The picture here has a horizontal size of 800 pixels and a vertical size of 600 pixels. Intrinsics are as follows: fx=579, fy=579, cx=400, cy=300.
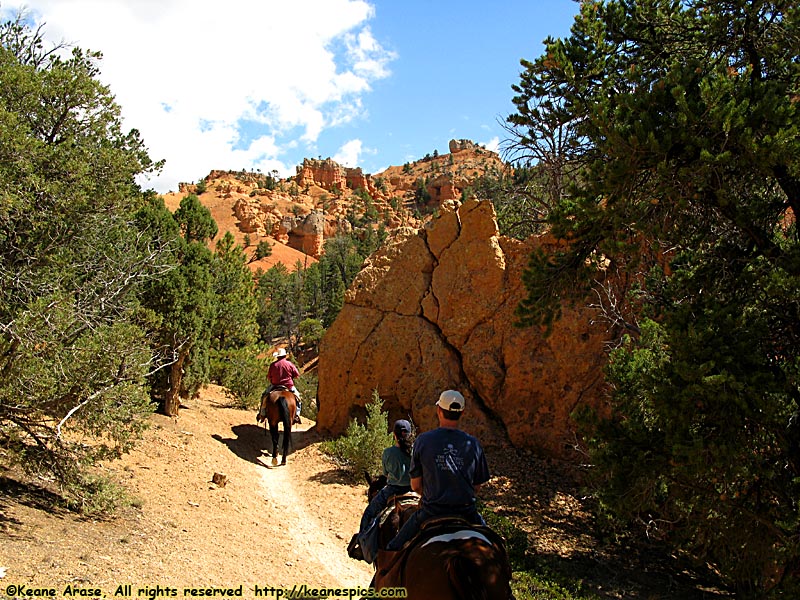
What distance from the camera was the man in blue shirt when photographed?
14.4 ft

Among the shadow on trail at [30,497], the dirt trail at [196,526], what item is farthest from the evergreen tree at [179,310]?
the shadow on trail at [30,497]

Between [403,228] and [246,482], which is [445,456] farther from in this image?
[403,228]

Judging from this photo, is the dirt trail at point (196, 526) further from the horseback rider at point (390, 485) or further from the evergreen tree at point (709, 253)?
the evergreen tree at point (709, 253)

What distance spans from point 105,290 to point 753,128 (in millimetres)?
7536

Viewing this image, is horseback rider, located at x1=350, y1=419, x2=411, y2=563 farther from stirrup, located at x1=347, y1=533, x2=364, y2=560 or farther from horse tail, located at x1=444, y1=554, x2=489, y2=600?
horse tail, located at x1=444, y1=554, x2=489, y2=600

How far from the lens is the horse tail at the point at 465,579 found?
3.62 m

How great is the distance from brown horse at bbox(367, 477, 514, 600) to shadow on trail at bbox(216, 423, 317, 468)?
8214mm

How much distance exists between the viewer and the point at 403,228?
543 inches

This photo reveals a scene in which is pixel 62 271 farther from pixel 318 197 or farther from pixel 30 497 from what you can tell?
pixel 318 197

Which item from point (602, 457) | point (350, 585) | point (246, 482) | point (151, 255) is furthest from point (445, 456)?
point (246, 482)

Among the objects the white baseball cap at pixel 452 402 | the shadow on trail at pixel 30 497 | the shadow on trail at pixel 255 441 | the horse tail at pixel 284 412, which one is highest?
the white baseball cap at pixel 452 402

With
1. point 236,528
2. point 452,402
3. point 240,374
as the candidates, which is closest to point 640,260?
point 452,402

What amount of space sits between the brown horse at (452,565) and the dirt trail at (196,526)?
2.61 meters

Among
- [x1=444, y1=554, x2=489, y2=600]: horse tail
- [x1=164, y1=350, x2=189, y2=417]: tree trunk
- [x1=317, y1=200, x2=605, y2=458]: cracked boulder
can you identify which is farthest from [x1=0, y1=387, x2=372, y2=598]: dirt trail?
[x1=444, y1=554, x2=489, y2=600]: horse tail
